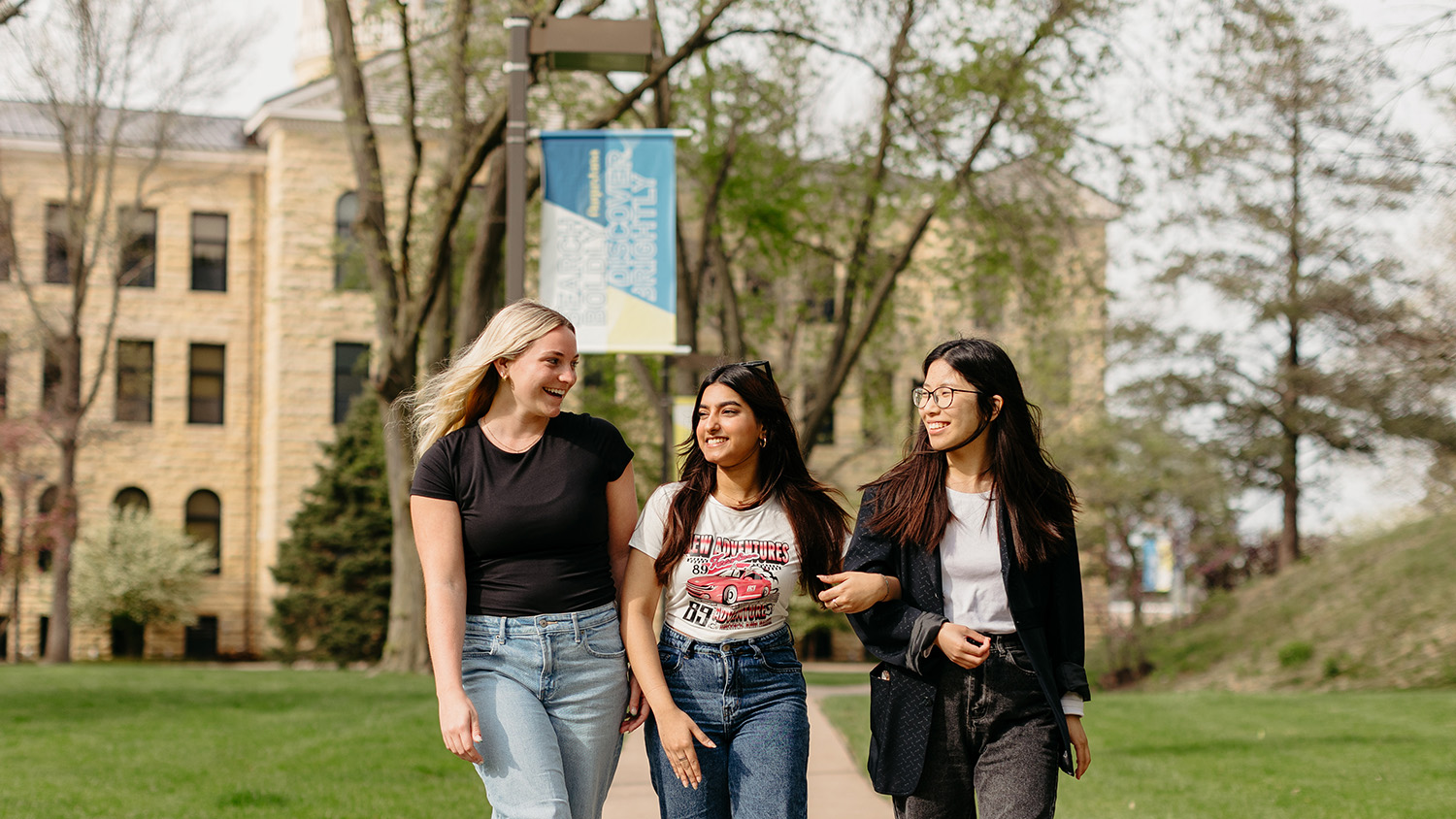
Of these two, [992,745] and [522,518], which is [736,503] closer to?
[522,518]

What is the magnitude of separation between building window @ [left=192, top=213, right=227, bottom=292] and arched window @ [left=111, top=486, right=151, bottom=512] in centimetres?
573

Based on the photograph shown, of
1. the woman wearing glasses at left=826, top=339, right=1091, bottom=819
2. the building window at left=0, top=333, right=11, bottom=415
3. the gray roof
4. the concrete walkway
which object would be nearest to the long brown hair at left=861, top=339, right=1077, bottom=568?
the woman wearing glasses at left=826, top=339, right=1091, bottom=819

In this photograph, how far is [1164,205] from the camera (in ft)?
60.3

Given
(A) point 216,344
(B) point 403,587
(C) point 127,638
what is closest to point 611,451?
(B) point 403,587

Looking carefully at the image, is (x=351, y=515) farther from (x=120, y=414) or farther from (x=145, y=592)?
(x=120, y=414)

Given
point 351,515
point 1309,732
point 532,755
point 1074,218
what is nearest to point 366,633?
point 351,515

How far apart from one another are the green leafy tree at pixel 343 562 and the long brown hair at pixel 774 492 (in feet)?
91.1

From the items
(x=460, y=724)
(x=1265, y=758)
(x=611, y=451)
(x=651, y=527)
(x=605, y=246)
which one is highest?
(x=605, y=246)

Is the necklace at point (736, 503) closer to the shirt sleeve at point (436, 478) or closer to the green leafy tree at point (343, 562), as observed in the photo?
the shirt sleeve at point (436, 478)

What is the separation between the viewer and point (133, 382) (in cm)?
3728

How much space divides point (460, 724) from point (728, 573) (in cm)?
86

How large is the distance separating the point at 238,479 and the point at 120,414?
3.51 meters

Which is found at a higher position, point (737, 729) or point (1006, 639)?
point (1006, 639)

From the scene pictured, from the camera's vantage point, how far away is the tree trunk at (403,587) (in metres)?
19.6
